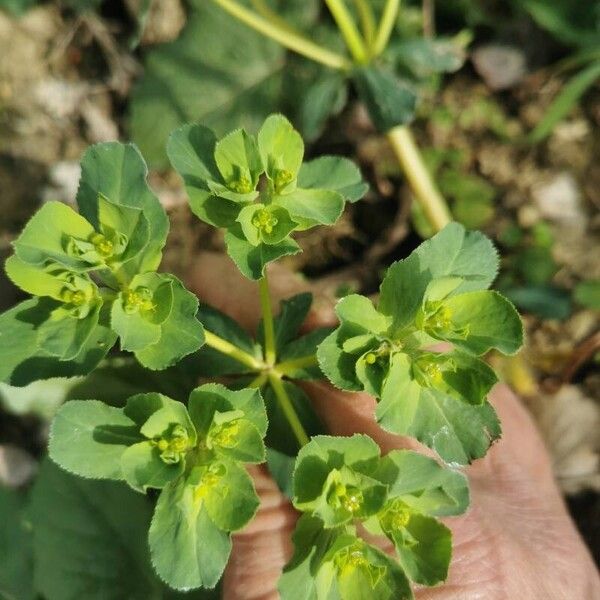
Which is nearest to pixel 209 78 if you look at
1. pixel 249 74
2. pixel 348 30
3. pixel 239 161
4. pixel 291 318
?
pixel 249 74

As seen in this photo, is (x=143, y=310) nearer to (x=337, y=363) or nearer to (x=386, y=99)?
(x=337, y=363)

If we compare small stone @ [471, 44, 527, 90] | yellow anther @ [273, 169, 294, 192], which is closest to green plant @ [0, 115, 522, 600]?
yellow anther @ [273, 169, 294, 192]

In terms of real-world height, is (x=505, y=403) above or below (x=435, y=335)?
above

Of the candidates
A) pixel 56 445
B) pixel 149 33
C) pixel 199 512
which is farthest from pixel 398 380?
pixel 149 33

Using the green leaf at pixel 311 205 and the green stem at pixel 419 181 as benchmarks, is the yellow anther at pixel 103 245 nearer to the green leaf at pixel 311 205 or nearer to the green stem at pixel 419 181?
the green leaf at pixel 311 205

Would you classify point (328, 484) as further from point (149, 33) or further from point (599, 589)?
point (149, 33)

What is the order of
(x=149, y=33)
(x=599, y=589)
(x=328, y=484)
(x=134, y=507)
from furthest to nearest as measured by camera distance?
(x=149, y=33)
(x=134, y=507)
(x=599, y=589)
(x=328, y=484)

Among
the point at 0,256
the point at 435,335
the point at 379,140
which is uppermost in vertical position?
the point at 379,140
